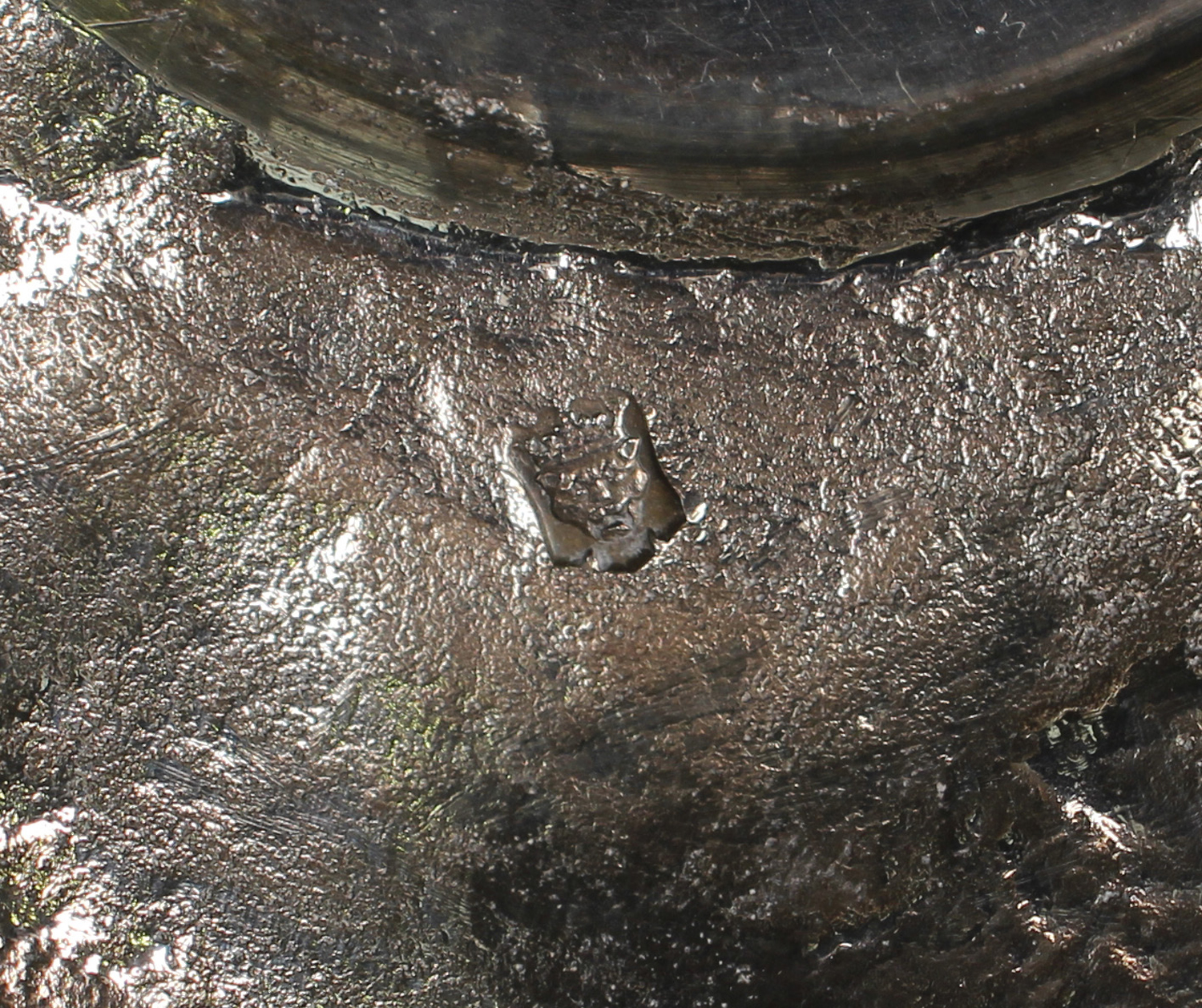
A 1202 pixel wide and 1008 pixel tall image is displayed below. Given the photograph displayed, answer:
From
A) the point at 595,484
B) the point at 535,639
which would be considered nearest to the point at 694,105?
the point at 595,484

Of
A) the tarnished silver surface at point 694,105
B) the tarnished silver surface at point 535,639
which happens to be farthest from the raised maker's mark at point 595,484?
the tarnished silver surface at point 694,105

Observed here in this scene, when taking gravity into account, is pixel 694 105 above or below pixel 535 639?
above

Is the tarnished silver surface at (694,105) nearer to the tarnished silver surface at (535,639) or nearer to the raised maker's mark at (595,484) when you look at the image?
the tarnished silver surface at (535,639)

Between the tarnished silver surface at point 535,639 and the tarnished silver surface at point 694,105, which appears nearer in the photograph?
the tarnished silver surface at point 535,639

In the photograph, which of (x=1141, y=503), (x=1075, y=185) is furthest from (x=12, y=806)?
(x=1075, y=185)

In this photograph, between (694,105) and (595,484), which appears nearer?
(595,484)

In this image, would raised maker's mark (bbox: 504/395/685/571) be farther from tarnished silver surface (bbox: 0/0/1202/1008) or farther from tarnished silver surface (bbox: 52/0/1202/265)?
tarnished silver surface (bbox: 52/0/1202/265)

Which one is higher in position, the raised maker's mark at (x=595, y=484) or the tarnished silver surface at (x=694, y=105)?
the tarnished silver surface at (x=694, y=105)

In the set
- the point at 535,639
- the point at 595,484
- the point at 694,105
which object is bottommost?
the point at 535,639

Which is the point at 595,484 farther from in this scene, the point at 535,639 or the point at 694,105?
the point at 694,105
